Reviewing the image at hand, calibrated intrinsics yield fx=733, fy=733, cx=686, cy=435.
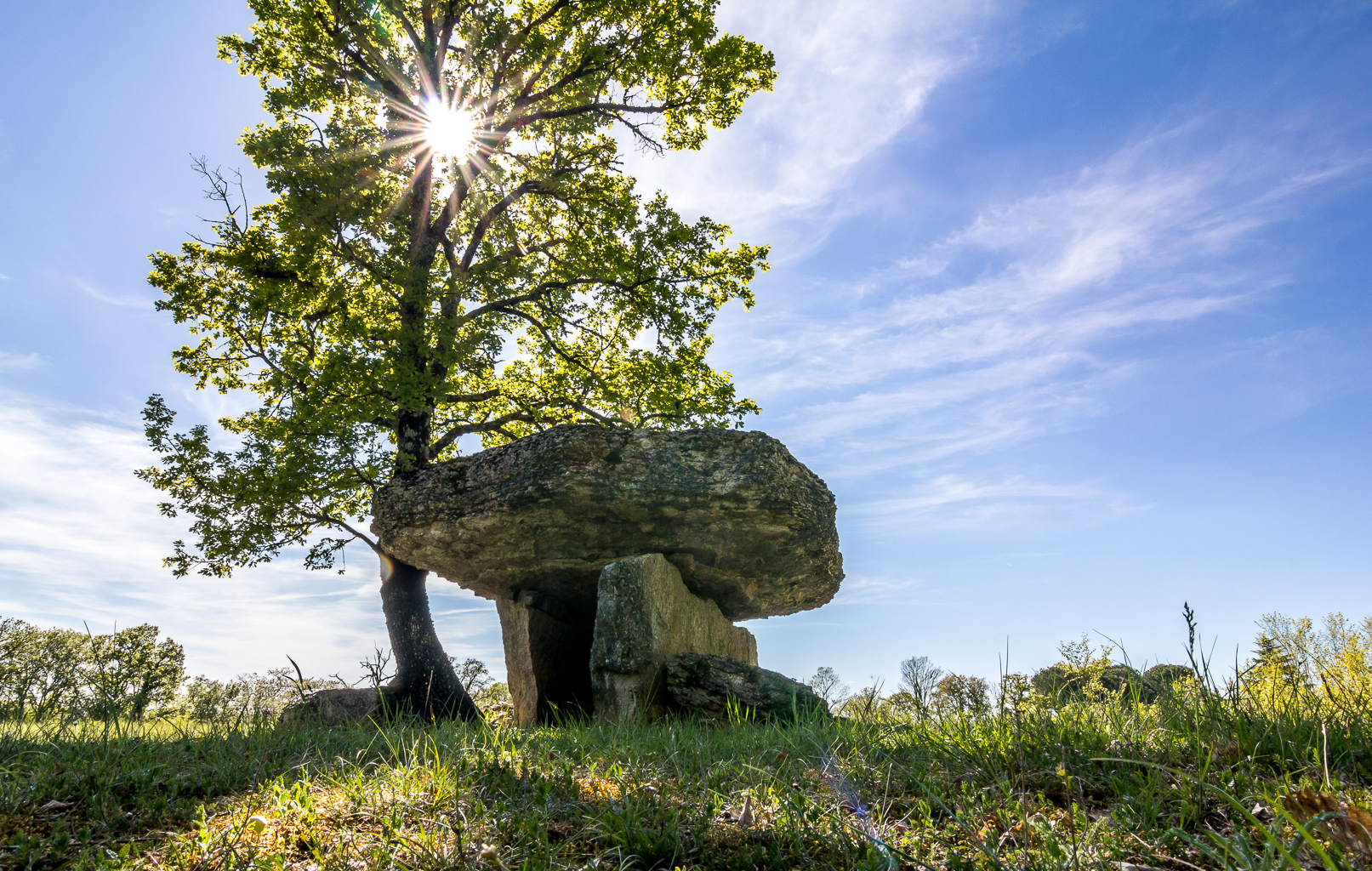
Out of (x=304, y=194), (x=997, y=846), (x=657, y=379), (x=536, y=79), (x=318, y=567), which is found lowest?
(x=997, y=846)

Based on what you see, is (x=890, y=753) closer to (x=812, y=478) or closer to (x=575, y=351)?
(x=812, y=478)

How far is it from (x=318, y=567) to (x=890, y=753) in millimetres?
11700

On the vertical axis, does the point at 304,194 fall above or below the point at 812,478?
above

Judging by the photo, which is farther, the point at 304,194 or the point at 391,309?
the point at 391,309

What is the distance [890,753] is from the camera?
168 inches

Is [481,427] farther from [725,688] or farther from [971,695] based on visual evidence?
[971,695]

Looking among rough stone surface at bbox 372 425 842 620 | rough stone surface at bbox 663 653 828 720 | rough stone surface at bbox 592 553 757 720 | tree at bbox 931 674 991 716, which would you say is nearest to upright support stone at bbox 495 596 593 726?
rough stone surface at bbox 372 425 842 620

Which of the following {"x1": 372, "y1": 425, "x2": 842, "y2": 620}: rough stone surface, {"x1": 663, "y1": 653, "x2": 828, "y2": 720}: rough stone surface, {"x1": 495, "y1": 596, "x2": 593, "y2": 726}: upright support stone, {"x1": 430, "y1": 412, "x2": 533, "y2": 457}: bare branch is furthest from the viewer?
{"x1": 430, "y1": 412, "x2": 533, "y2": 457}: bare branch

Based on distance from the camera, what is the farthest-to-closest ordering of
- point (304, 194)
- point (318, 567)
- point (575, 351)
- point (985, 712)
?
point (575, 351), point (318, 567), point (304, 194), point (985, 712)

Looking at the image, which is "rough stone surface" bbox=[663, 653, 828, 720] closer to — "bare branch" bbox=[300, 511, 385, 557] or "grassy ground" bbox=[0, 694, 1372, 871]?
"grassy ground" bbox=[0, 694, 1372, 871]

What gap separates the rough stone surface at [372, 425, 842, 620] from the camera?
9609 millimetres

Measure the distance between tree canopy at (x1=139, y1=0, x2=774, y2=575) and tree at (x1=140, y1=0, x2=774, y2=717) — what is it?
0.05 meters

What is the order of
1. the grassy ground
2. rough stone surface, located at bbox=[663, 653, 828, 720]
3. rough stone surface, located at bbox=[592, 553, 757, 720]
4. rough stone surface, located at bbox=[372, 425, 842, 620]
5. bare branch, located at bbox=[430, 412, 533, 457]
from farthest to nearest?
bare branch, located at bbox=[430, 412, 533, 457]
rough stone surface, located at bbox=[372, 425, 842, 620]
rough stone surface, located at bbox=[592, 553, 757, 720]
rough stone surface, located at bbox=[663, 653, 828, 720]
the grassy ground

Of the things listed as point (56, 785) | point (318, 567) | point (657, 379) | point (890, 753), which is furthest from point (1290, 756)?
point (318, 567)
